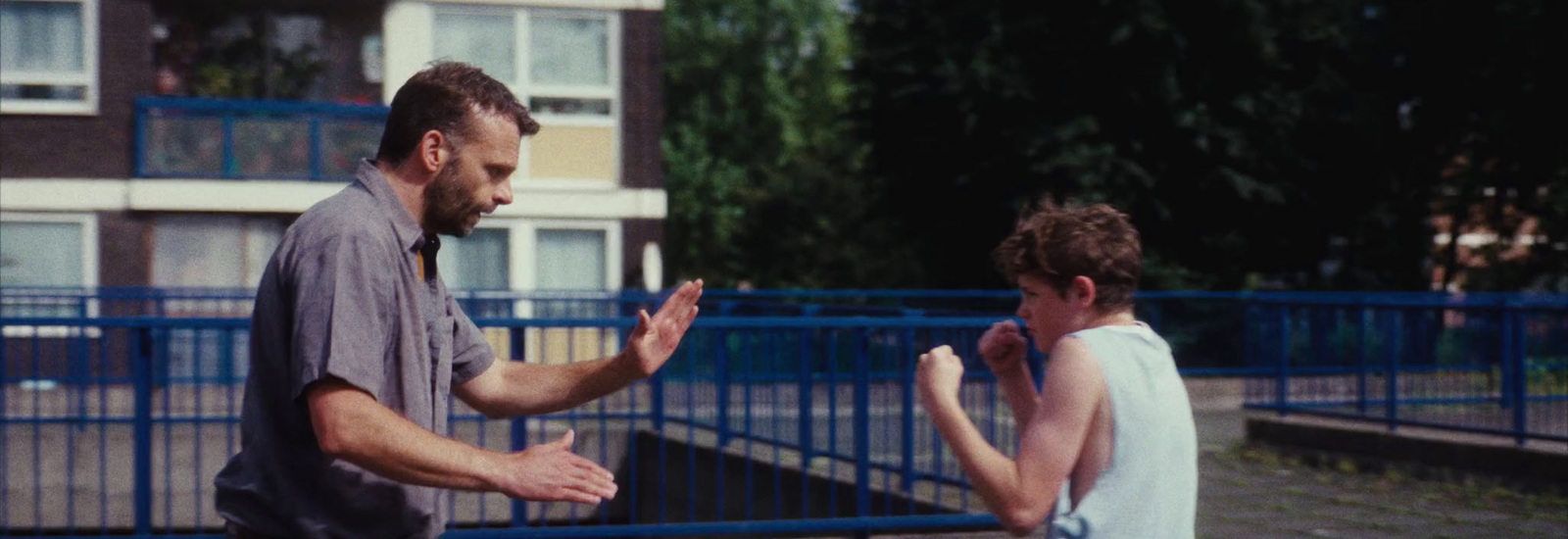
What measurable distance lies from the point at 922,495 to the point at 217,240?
17.6 meters

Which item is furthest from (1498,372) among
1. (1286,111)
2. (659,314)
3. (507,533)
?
(1286,111)

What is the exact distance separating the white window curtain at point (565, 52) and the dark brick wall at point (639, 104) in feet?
1.05

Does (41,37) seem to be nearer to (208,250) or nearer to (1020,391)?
(208,250)

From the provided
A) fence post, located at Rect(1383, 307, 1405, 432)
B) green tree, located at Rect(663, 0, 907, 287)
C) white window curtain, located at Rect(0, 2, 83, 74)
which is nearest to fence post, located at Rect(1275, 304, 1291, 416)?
fence post, located at Rect(1383, 307, 1405, 432)

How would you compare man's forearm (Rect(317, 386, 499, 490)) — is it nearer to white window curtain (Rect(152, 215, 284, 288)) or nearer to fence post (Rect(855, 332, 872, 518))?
fence post (Rect(855, 332, 872, 518))

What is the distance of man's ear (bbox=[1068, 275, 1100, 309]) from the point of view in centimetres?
328

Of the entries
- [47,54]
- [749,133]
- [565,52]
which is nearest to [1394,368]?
[565,52]

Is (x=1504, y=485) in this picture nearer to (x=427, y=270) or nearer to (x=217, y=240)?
(x=427, y=270)

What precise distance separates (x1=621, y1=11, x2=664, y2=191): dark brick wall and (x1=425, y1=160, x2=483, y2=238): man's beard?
2285 centimetres

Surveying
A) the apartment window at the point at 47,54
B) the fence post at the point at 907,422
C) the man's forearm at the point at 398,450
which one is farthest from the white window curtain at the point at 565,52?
the man's forearm at the point at 398,450

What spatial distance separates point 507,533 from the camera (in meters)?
7.97

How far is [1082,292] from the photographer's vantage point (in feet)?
10.8

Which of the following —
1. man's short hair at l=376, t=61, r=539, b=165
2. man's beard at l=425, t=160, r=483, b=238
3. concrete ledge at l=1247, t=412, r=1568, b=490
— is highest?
man's short hair at l=376, t=61, r=539, b=165

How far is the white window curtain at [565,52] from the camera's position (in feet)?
84.9
